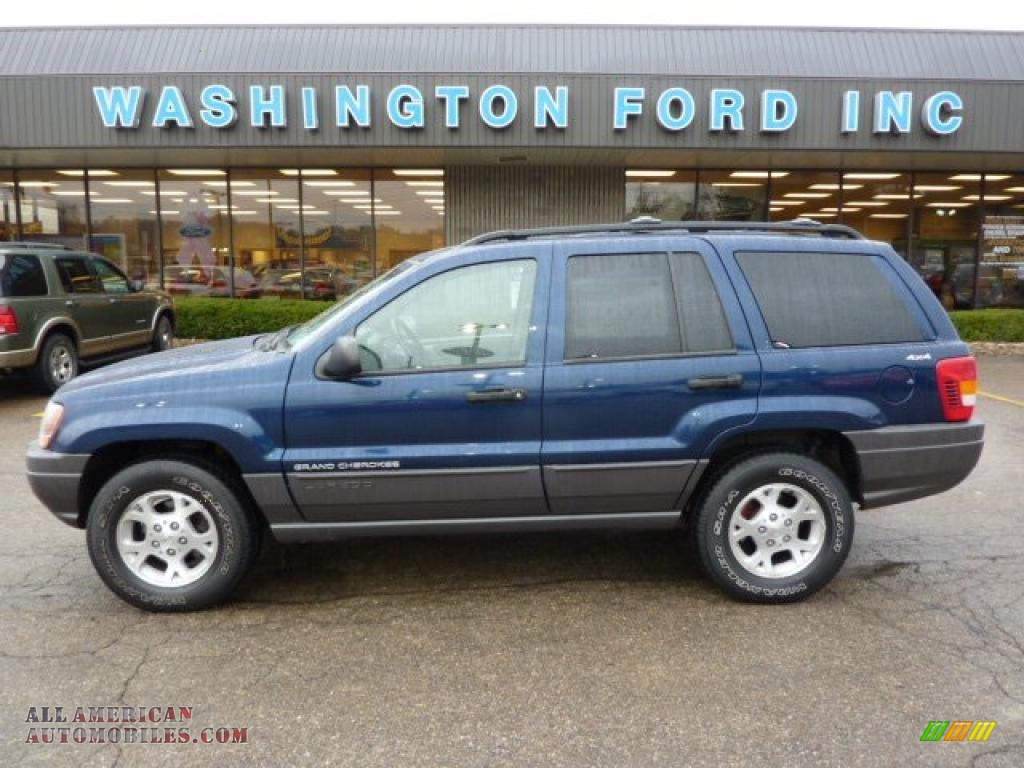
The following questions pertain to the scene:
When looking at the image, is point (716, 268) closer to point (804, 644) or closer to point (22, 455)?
point (804, 644)

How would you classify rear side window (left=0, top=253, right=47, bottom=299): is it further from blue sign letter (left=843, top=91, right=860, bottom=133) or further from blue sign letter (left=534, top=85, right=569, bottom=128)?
blue sign letter (left=843, top=91, right=860, bottom=133)

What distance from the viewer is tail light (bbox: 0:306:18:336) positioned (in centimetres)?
884

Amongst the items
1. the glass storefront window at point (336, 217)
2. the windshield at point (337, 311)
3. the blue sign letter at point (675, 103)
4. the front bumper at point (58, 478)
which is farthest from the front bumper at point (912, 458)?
the glass storefront window at point (336, 217)

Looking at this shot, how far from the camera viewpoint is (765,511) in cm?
388

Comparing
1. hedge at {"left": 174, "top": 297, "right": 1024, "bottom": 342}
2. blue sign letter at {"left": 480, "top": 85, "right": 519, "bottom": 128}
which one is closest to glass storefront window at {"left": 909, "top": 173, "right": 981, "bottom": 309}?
hedge at {"left": 174, "top": 297, "right": 1024, "bottom": 342}

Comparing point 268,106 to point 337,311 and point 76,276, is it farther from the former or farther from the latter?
point 337,311

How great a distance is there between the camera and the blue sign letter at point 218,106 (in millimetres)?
12758

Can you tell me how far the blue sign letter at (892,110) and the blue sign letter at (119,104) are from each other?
11759mm

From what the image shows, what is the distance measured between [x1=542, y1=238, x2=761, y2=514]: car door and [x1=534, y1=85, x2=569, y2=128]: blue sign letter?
9.49 metres

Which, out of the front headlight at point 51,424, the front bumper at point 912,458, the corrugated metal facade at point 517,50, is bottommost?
the front bumper at point 912,458

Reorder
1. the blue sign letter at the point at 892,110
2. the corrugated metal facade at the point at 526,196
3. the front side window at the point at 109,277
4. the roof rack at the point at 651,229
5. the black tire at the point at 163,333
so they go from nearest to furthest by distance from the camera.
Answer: the roof rack at the point at 651,229 < the front side window at the point at 109,277 < the black tire at the point at 163,333 < the blue sign letter at the point at 892,110 < the corrugated metal facade at the point at 526,196

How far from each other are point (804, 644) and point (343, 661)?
1.99m

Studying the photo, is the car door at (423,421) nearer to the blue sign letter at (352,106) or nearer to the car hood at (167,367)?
the car hood at (167,367)

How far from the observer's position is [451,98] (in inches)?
499
